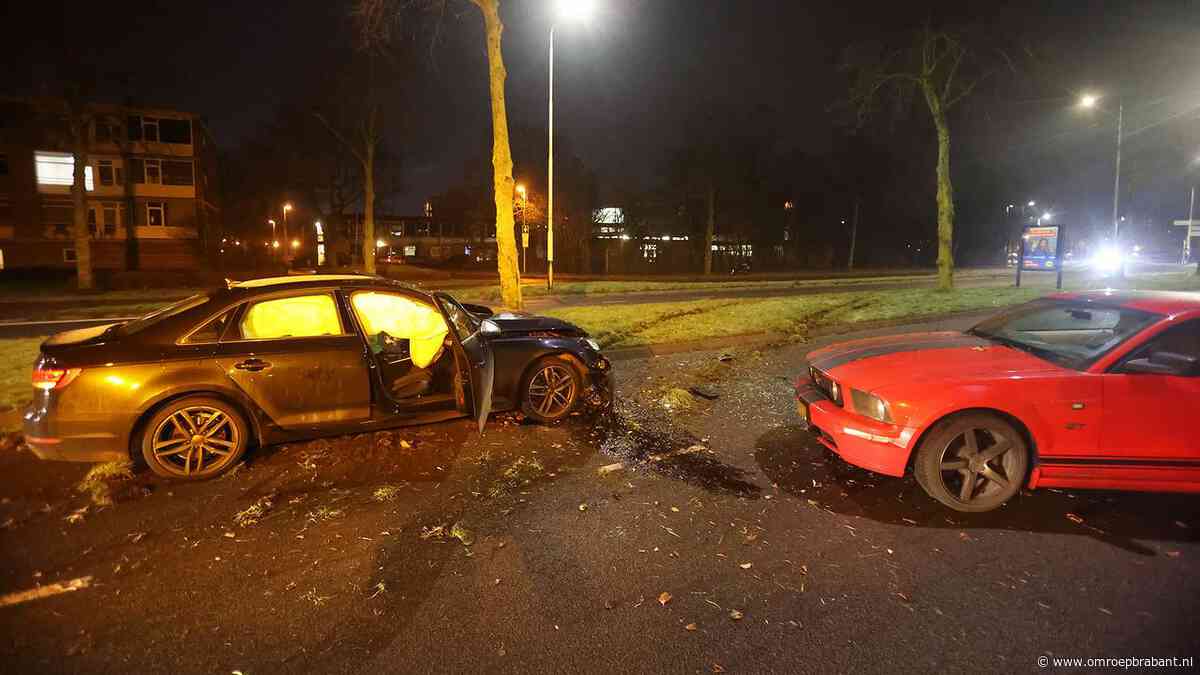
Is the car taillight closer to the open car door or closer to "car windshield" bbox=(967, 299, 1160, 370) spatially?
the open car door

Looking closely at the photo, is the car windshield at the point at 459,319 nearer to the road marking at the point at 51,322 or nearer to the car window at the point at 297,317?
the car window at the point at 297,317

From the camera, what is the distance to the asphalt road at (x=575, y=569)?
2891 millimetres

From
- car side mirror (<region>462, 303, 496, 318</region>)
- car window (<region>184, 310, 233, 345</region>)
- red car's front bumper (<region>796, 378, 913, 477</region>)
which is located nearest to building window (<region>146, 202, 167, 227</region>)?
car side mirror (<region>462, 303, 496, 318</region>)

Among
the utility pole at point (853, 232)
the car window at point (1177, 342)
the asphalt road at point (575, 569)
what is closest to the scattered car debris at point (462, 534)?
the asphalt road at point (575, 569)

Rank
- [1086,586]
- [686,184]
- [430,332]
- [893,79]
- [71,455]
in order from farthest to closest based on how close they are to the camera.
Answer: [686,184] < [893,79] < [430,332] < [71,455] < [1086,586]

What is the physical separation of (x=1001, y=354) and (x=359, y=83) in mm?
33289

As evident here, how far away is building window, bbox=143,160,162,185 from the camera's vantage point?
4316cm

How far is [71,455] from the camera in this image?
451 centimetres

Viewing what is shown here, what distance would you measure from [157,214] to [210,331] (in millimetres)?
48005

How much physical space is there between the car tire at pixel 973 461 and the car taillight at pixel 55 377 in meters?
5.81

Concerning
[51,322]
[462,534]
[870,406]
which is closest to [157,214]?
[51,322]

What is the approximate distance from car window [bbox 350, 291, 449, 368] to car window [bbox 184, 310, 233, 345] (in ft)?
3.05

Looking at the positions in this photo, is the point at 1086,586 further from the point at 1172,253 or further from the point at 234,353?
the point at 1172,253

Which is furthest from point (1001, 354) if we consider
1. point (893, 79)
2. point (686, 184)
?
point (686, 184)
